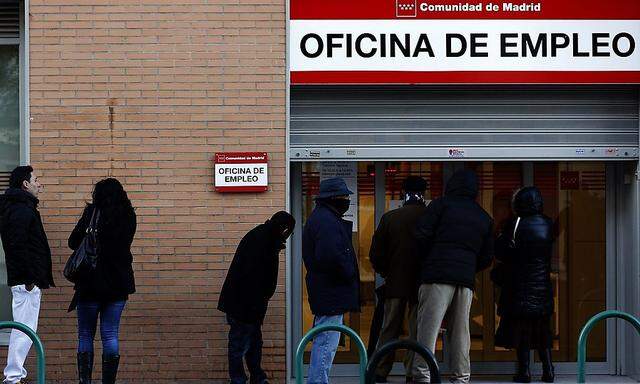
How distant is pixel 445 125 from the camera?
10.2 m

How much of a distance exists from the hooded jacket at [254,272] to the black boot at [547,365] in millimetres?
2652

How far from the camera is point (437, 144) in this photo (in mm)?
10156

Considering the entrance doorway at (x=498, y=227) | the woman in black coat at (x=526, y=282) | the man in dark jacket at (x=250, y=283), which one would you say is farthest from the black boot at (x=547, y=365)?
the man in dark jacket at (x=250, y=283)

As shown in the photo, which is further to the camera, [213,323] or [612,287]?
[612,287]

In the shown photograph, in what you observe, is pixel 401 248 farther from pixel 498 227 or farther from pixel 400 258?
pixel 498 227

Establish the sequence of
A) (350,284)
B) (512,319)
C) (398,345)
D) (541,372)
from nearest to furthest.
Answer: (398,345), (350,284), (512,319), (541,372)

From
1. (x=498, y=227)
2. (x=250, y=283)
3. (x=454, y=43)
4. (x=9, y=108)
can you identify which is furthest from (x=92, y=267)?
(x=498, y=227)

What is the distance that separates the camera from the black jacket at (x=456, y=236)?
8.88m

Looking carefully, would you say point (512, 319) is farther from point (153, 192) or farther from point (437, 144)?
point (153, 192)

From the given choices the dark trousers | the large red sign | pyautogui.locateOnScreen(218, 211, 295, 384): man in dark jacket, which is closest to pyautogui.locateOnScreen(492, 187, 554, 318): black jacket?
the large red sign

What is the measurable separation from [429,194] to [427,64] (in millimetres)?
1307

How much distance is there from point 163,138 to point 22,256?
5.60 feet

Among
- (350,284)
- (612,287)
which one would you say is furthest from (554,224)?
(350,284)

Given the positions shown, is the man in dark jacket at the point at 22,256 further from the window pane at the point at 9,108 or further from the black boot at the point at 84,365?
the window pane at the point at 9,108
